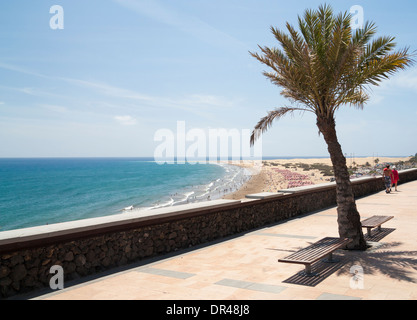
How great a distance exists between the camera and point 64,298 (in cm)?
514

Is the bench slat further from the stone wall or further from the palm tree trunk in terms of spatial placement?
the stone wall

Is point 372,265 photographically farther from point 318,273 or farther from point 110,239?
point 110,239

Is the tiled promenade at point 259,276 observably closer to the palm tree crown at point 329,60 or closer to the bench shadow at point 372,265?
the bench shadow at point 372,265

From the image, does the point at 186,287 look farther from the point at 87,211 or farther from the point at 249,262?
the point at 87,211

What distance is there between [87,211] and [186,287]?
36.1 metres

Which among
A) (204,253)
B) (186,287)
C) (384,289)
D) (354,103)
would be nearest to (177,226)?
(204,253)

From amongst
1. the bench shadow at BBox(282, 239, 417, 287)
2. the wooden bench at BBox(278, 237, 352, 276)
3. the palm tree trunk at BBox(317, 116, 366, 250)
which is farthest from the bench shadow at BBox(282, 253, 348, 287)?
the palm tree trunk at BBox(317, 116, 366, 250)

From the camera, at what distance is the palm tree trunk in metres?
7.68

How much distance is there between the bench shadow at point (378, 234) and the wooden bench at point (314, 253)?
169 centimetres

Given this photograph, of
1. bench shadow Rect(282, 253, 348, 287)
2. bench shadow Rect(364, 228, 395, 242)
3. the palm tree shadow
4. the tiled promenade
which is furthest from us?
bench shadow Rect(364, 228, 395, 242)

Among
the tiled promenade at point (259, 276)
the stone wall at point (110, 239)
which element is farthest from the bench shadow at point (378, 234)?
the stone wall at point (110, 239)

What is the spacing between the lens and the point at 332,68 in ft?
24.5

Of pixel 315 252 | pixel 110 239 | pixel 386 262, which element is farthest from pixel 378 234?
pixel 110 239

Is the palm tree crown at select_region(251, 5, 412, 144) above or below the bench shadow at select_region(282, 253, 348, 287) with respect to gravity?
above
